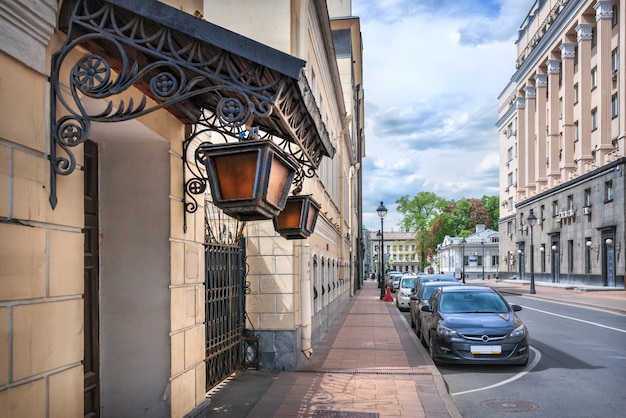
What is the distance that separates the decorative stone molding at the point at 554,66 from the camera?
55.2m

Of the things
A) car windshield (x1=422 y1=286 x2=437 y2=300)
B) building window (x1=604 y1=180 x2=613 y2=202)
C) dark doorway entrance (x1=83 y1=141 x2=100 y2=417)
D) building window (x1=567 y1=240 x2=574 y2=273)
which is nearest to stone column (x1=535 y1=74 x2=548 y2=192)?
building window (x1=567 y1=240 x2=574 y2=273)

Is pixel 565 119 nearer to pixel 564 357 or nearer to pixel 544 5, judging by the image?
pixel 544 5

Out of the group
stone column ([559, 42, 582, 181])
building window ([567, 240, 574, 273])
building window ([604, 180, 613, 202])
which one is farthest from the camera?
stone column ([559, 42, 582, 181])

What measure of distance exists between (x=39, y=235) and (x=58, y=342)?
26.2 inches

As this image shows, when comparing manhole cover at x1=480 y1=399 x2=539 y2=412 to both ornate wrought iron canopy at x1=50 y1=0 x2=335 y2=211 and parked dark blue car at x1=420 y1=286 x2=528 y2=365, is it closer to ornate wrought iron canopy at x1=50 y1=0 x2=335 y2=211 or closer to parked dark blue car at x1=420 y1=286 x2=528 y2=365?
parked dark blue car at x1=420 y1=286 x2=528 y2=365

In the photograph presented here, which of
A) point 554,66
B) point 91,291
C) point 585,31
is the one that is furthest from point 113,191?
point 554,66

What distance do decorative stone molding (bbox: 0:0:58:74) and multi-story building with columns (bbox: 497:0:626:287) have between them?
123 feet

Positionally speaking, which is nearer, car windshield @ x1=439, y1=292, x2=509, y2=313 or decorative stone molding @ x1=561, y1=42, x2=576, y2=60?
car windshield @ x1=439, y1=292, x2=509, y2=313

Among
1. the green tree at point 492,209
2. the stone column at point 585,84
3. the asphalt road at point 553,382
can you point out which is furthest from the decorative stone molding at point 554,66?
the green tree at point 492,209

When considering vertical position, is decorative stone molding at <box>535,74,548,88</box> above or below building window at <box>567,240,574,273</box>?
above

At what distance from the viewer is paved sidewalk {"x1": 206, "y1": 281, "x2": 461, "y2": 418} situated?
25.5 ft

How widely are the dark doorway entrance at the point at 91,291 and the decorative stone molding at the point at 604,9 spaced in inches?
1845

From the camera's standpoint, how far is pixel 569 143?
5069 centimetres

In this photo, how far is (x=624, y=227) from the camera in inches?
1502
